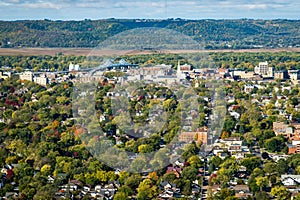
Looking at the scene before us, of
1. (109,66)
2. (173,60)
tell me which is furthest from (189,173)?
(173,60)

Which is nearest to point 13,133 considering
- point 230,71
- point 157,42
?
point 230,71

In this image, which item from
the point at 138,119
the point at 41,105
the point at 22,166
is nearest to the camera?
the point at 22,166

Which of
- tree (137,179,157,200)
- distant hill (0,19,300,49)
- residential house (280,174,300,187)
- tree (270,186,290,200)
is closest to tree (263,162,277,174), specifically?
residential house (280,174,300,187)

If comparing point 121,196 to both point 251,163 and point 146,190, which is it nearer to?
point 146,190

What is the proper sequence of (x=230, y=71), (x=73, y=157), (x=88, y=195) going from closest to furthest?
(x=88, y=195) < (x=73, y=157) < (x=230, y=71)

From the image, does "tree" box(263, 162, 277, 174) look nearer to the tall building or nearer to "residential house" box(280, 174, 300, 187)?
"residential house" box(280, 174, 300, 187)

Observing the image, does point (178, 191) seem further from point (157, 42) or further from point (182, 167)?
point (157, 42)
